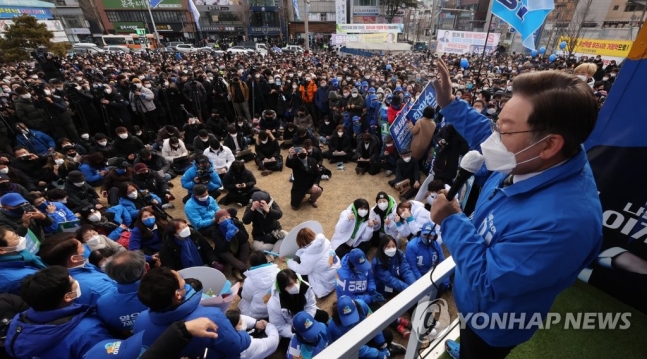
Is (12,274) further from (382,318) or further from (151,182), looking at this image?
(382,318)

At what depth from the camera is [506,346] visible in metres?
1.34

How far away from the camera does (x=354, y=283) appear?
3582 millimetres

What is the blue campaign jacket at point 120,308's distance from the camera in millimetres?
2375

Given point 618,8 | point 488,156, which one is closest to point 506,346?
point 488,156

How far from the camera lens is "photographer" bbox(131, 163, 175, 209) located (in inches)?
227

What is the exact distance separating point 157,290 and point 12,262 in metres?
2.22

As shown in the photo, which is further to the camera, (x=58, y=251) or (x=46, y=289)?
(x=58, y=251)

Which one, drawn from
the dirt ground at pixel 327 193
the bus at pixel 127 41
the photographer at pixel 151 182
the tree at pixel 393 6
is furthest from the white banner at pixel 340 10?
the photographer at pixel 151 182

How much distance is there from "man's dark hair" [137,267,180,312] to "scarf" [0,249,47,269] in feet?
6.62

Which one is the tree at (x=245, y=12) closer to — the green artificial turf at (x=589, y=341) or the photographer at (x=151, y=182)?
the photographer at (x=151, y=182)

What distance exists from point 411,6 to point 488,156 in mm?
49546

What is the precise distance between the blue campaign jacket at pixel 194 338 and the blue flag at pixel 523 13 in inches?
245

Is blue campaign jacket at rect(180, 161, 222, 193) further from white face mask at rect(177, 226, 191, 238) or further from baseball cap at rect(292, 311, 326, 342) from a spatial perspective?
baseball cap at rect(292, 311, 326, 342)

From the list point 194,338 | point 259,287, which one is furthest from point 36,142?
point 194,338
